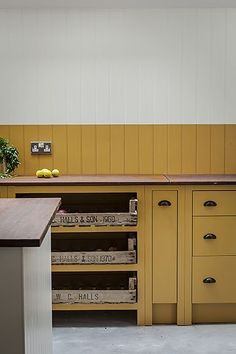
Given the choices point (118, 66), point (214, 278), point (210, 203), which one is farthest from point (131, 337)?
point (118, 66)

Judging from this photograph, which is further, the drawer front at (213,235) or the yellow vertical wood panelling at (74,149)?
the yellow vertical wood panelling at (74,149)

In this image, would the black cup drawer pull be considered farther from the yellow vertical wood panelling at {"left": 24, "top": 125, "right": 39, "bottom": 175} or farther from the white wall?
the yellow vertical wood panelling at {"left": 24, "top": 125, "right": 39, "bottom": 175}

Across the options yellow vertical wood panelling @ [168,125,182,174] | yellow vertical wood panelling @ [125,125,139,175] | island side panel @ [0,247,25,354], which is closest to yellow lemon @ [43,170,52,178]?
yellow vertical wood panelling @ [125,125,139,175]

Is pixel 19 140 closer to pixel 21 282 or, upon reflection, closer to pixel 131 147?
pixel 131 147

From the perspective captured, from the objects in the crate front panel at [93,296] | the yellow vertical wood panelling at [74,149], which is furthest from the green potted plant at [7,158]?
the crate front panel at [93,296]

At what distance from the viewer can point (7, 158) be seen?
4492 millimetres

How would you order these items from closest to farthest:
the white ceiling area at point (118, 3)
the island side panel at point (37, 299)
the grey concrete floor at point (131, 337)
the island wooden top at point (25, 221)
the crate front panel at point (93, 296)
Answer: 1. the island wooden top at point (25, 221)
2. the island side panel at point (37, 299)
3. the grey concrete floor at point (131, 337)
4. the crate front panel at point (93, 296)
5. the white ceiling area at point (118, 3)

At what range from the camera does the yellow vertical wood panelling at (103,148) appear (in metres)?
4.69

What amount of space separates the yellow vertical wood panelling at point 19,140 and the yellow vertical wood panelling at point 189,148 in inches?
51.7

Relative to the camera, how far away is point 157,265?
13.3 feet

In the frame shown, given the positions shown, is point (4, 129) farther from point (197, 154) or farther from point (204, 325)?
point (204, 325)

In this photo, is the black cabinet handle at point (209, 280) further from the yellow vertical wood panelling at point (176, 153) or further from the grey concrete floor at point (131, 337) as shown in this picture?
the yellow vertical wood panelling at point (176, 153)

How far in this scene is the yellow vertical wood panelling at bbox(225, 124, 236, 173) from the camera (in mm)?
4699

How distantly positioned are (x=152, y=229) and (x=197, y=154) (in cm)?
96
